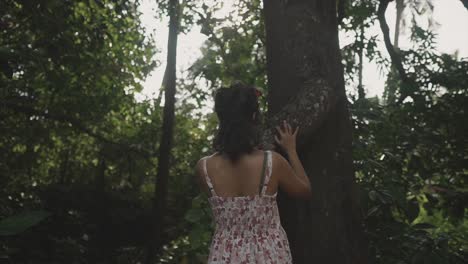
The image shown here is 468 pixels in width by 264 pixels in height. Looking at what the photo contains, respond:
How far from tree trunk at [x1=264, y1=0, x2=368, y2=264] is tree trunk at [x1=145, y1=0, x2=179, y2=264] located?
7.59 meters

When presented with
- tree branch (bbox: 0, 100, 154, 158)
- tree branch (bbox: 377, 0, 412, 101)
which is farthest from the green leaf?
tree branch (bbox: 0, 100, 154, 158)

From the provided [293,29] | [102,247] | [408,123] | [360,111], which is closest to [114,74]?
[102,247]

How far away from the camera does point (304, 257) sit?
266 cm

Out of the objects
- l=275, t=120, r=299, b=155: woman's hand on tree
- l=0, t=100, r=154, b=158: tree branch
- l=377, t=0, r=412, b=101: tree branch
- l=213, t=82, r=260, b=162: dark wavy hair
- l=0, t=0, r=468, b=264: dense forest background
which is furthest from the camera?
l=0, t=100, r=154, b=158: tree branch

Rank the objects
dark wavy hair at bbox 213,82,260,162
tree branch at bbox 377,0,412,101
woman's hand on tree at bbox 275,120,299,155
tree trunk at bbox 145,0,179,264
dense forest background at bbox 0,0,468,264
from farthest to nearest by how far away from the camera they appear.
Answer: tree trunk at bbox 145,0,179,264 < tree branch at bbox 377,0,412,101 < dense forest background at bbox 0,0,468,264 < woman's hand on tree at bbox 275,120,299,155 < dark wavy hair at bbox 213,82,260,162

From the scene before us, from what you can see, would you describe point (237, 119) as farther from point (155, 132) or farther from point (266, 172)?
point (155, 132)

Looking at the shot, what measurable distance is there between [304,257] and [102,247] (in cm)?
1048

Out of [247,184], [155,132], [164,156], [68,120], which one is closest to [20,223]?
[247,184]

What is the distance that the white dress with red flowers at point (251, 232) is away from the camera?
2.50 metres

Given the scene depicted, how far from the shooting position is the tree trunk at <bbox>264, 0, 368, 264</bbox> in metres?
2.66

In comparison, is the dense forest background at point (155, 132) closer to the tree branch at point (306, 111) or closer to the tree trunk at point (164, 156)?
the tree trunk at point (164, 156)

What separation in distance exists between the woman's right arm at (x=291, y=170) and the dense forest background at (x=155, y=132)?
31.5 inches

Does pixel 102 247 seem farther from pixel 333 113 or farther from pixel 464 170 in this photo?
pixel 333 113

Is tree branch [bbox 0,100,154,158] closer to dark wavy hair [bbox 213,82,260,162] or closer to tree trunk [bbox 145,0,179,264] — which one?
tree trunk [bbox 145,0,179,264]
